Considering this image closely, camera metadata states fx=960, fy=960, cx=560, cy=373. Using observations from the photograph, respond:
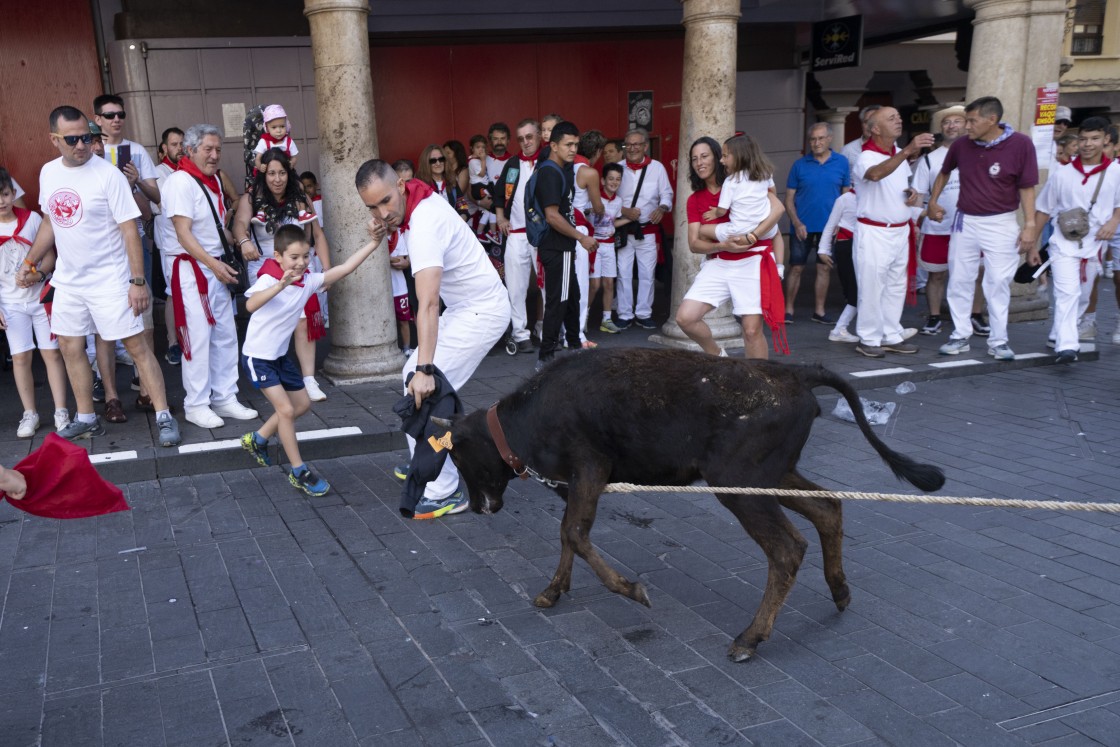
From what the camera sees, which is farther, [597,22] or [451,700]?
[597,22]

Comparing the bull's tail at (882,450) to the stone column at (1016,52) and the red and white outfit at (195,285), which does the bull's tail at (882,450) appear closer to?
the red and white outfit at (195,285)

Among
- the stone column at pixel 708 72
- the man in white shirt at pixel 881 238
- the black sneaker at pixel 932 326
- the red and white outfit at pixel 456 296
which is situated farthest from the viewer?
the black sneaker at pixel 932 326

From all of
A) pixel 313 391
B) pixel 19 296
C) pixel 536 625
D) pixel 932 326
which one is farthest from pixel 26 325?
pixel 932 326

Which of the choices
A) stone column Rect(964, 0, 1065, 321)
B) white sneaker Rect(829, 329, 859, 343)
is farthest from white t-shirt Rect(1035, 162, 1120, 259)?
white sneaker Rect(829, 329, 859, 343)

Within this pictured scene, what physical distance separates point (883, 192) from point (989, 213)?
94 centimetres

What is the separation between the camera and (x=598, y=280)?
1050 cm

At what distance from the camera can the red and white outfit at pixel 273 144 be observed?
773 centimetres

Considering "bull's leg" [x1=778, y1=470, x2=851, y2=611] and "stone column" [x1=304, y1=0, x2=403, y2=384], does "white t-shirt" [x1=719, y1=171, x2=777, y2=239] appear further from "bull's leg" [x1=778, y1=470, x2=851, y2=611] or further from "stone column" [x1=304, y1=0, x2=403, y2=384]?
"bull's leg" [x1=778, y1=470, x2=851, y2=611]

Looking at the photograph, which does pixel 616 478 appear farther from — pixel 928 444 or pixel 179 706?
pixel 928 444

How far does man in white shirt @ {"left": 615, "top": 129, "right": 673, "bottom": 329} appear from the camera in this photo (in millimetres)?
10477

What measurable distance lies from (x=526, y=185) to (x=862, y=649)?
5.67 metres

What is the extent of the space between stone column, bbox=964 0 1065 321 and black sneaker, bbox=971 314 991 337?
192 centimetres

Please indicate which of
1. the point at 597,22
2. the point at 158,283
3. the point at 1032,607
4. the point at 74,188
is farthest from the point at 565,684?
the point at 597,22

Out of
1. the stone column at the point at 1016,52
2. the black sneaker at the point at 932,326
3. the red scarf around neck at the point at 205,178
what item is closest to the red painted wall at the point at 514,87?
the stone column at the point at 1016,52
